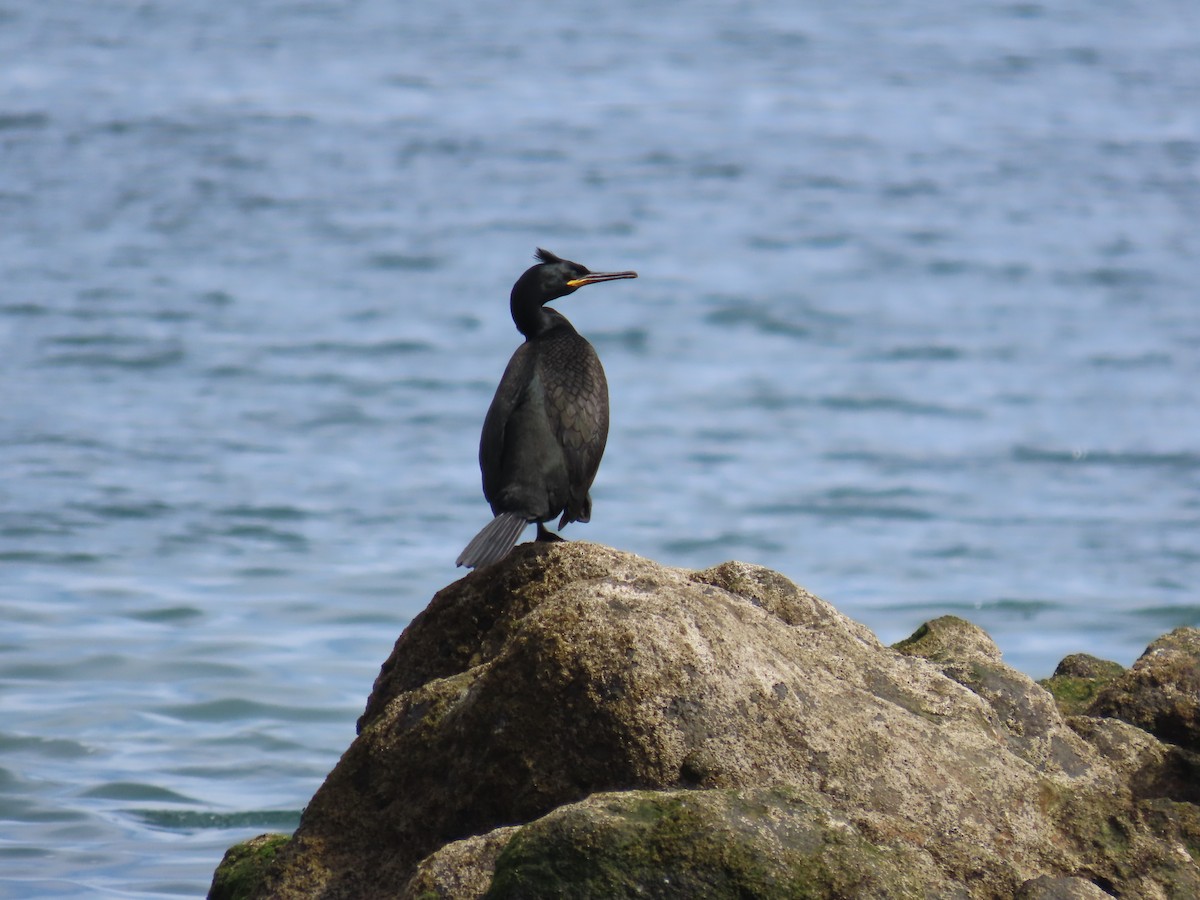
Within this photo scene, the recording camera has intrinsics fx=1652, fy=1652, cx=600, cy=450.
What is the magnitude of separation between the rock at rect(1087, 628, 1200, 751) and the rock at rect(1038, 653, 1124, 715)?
14 centimetres

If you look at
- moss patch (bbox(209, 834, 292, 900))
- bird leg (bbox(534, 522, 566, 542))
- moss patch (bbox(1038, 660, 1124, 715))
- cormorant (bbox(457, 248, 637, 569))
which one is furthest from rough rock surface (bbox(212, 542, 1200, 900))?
cormorant (bbox(457, 248, 637, 569))

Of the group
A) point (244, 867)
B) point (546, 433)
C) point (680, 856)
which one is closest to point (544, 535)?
point (546, 433)

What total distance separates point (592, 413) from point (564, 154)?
22.2 metres

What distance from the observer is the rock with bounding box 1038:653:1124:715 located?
16.0ft

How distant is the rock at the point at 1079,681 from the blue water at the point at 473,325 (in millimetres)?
3326

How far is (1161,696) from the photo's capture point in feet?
14.8

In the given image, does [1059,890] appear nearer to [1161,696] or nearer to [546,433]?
[1161,696]

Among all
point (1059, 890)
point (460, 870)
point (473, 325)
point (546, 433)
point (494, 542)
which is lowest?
point (1059, 890)

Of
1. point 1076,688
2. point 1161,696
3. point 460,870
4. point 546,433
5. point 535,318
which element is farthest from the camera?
point 535,318

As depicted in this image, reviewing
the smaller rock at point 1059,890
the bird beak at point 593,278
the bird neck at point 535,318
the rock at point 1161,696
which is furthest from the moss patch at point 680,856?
the bird beak at point 593,278

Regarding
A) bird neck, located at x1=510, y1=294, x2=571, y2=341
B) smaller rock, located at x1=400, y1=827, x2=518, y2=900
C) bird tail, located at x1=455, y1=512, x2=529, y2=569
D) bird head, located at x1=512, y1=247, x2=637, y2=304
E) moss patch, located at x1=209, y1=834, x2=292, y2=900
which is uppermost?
bird head, located at x1=512, y1=247, x2=637, y2=304

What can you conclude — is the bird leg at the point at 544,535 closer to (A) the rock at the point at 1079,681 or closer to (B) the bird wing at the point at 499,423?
(B) the bird wing at the point at 499,423

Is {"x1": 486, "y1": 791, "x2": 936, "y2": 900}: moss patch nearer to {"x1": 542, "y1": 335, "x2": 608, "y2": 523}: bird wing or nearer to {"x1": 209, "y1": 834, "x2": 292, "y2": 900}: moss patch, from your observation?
{"x1": 209, "y1": 834, "x2": 292, "y2": 900}: moss patch

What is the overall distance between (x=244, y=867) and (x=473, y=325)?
1631 centimetres
